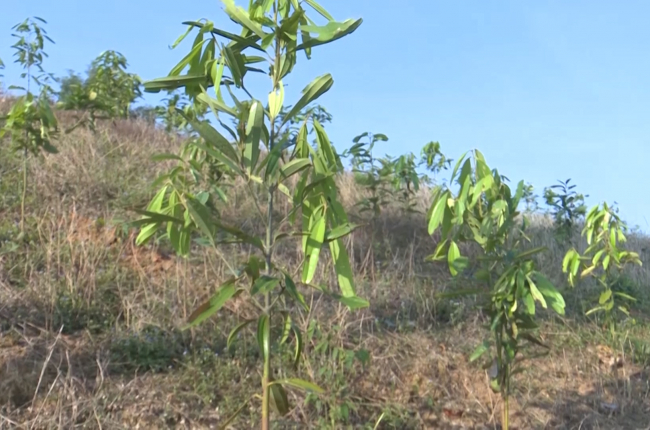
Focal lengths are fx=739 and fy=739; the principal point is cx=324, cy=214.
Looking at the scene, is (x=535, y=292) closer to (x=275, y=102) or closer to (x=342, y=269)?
(x=342, y=269)

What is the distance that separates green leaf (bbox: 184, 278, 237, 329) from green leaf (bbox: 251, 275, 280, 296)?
0.39 feet

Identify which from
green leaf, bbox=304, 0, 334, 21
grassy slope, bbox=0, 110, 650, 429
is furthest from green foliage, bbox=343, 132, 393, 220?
green leaf, bbox=304, 0, 334, 21

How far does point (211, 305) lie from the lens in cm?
220

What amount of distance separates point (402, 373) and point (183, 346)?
132 centimetres

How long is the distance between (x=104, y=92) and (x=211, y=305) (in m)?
5.60

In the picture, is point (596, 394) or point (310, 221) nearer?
point (310, 221)

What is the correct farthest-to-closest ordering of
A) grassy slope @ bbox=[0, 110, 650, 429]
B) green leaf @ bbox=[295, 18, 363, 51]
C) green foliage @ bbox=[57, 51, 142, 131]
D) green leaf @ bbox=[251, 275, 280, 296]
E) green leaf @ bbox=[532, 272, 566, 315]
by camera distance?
green foliage @ bbox=[57, 51, 142, 131] → grassy slope @ bbox=[0, 110, 650, 429] → green leaf @ bbox=[532, 272, 566, 315] → green leaf @ bbox=[295, 18, 363, 51] → green leaf @ bbox=[251, 275, 280, 296]

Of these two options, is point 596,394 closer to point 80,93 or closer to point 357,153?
point 357,153

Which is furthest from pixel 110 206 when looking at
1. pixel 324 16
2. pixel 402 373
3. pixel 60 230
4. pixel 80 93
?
pixel 324 16

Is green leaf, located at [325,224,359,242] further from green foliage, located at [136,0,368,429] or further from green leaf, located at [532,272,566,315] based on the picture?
green leaf, located at [532,272,566,315]

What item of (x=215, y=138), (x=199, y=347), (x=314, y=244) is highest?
(x=215, y=138)

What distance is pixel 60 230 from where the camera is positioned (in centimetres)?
513

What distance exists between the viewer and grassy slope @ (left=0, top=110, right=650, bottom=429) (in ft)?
12.6

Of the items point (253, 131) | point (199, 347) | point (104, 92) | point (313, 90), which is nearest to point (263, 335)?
point (253, 131)
